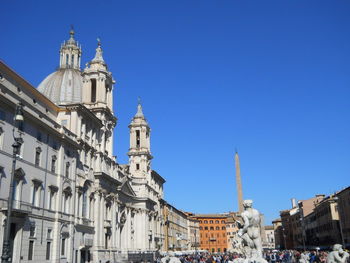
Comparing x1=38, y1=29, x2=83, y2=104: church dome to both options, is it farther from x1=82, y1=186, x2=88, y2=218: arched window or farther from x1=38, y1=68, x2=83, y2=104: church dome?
x1=82, y1=186, x2=88, y2=218: arched window

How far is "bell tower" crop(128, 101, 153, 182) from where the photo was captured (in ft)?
232

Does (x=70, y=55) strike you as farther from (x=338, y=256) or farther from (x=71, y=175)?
(x=338, y=256)

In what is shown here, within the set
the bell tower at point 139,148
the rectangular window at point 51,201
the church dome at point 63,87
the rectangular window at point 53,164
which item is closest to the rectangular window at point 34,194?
the rectangular window at point 51,201

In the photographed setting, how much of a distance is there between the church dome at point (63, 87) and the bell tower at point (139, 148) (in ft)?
62.1

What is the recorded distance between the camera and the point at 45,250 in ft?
106

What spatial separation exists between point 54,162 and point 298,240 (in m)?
82.0

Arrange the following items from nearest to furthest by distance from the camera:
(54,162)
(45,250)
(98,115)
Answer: (45,250), (54,162), (98,115)

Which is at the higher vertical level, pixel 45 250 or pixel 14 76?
pixel 14 76

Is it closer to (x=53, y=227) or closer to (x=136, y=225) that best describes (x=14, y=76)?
(x=53, y=227)

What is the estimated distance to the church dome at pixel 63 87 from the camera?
52750 millimetres

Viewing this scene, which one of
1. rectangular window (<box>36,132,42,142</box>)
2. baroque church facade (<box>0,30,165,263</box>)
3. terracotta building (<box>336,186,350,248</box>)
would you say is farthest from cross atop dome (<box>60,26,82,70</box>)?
terracotta building (<box>336,186,350,248</box>)

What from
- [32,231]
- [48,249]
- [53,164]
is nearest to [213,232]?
[53,164]

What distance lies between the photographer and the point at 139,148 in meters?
72.5

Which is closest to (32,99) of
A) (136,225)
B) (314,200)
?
(136,225)
